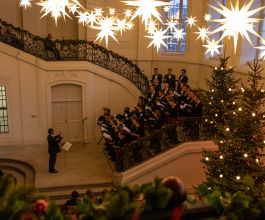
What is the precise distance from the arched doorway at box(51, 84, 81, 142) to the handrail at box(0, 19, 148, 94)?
4.76ft

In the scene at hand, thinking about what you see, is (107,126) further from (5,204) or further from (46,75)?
(5,204)

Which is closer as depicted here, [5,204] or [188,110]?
[5,204]

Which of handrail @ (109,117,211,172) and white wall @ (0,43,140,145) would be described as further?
white wall @ (0,43,140,145)

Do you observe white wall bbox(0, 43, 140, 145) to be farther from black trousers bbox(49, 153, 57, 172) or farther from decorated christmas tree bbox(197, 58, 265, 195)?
decorated christmas tree bbox(197, 58, 265, 195)

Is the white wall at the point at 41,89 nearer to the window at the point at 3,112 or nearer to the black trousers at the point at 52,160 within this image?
the window at the point at 3,112

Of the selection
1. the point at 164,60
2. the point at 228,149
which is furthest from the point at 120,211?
the point at 164,60

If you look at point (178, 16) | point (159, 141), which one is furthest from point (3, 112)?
point (178, 16)

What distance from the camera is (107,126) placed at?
13336 millimetres

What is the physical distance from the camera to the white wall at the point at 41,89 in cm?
1484

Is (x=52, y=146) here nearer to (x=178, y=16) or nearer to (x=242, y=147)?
(x=242, y=147)

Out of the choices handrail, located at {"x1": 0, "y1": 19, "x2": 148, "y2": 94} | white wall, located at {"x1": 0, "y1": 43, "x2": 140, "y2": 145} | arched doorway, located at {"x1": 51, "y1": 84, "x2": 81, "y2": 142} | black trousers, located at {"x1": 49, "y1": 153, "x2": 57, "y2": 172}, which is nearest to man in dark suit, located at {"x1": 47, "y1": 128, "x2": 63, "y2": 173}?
black trousers, located at {"x1": 49, "y1": 153, "x2": 57, "y2": 172}

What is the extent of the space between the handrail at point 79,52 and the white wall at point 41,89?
273 mm

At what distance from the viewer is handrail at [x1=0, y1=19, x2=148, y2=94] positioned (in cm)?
1465

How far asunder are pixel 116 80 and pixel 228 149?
8.40 m
